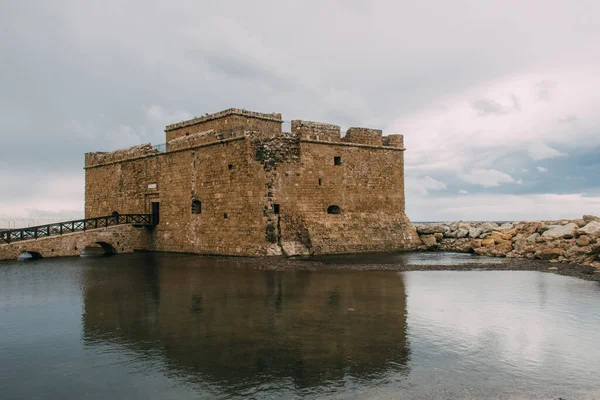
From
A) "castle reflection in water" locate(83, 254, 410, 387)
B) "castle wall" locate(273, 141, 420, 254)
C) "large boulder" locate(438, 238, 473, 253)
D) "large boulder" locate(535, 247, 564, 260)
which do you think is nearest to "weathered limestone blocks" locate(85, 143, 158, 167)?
"castle wall" locate(273, 141, 420, 254)

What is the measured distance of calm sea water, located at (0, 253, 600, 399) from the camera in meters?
5.21

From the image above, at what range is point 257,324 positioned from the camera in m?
7.84

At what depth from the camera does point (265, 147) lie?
68.2 feet

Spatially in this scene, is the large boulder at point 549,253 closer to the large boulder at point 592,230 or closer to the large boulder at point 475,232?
the large boulder at point 592,230

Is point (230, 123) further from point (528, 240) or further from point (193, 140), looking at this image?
point (528, 240)

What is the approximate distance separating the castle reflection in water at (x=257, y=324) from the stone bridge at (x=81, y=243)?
9098 millimetres

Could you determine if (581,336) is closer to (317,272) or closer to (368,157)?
(317,272)

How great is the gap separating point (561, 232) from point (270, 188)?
1225cm

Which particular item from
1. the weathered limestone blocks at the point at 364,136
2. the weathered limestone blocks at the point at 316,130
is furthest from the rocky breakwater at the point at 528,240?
the weathered limestone blocks at the point at 316,130

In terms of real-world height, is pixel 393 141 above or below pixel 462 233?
above

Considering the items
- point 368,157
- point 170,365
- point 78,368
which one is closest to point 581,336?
point 170,365

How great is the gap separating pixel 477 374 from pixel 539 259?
1486 centimetres

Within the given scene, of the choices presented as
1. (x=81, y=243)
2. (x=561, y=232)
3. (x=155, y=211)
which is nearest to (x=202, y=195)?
(x=155, y=211)

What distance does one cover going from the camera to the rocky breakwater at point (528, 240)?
56.4ft
